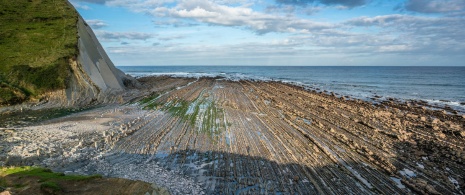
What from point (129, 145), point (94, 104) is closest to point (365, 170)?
point (129, 145)

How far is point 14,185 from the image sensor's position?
7297 millimetres

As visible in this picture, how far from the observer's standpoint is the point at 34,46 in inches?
1158

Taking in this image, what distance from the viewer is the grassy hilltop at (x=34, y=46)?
80.5ft

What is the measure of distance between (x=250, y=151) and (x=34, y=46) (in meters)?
28.4

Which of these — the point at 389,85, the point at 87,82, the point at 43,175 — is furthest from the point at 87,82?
the point at 389,85

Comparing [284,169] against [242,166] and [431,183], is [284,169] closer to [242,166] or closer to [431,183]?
[242,166]

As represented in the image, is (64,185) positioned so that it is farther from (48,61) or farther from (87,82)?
(48,61)

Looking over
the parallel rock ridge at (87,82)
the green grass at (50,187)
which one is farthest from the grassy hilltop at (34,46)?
the green grass at (50,187)

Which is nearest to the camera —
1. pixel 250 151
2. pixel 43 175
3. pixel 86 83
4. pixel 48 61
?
pixel 43 175

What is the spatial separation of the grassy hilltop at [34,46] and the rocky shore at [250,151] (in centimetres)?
673

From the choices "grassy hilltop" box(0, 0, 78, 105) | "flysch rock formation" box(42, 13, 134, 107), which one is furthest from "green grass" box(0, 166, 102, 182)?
"grassy hilltop" box(0, 0, 78, 105)

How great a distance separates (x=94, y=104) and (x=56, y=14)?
60.8 feet

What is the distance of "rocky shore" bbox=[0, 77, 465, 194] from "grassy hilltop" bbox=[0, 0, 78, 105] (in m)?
6.73

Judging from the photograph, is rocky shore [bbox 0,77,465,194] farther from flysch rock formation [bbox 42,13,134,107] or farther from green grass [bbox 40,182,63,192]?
flysch rock formation [bbox 42,13,134,107]
